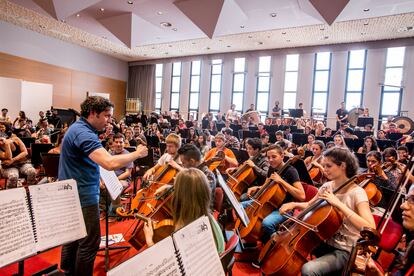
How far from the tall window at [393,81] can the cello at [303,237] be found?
11.1m

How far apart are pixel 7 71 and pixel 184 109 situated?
8815mm

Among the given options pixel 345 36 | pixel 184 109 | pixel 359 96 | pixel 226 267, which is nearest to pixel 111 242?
pixel 226 267

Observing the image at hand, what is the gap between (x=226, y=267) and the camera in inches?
60.4

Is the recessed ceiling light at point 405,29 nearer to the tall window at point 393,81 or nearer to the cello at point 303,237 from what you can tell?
the tall window at point 393,81

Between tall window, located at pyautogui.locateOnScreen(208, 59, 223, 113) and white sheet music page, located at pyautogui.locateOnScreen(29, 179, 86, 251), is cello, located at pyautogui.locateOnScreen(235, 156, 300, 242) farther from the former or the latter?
tall window, located at pyautogui.locateOnScreen(208, 59, 223, 113)

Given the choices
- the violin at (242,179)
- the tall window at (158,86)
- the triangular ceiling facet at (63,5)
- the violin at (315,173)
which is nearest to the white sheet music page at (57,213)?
the violin at (242,179)

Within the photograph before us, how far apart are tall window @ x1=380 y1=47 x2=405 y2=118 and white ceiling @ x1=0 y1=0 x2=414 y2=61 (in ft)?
2.67

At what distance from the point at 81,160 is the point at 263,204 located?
→ 198 centimetres

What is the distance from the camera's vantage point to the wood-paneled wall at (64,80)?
40.0 ft

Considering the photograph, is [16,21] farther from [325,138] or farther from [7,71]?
[325,138]

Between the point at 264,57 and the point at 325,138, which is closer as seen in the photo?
the point at 325,138

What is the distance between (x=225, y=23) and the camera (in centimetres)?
908

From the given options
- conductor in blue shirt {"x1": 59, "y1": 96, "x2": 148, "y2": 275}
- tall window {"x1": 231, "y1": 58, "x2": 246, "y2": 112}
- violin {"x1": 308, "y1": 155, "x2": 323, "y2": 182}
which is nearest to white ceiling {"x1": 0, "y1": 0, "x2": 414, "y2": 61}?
tall window {"x1": 231, "y1": 58, "x2": 246, "y2": 112}

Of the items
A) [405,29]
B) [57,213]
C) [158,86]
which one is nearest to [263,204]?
[57,213]
